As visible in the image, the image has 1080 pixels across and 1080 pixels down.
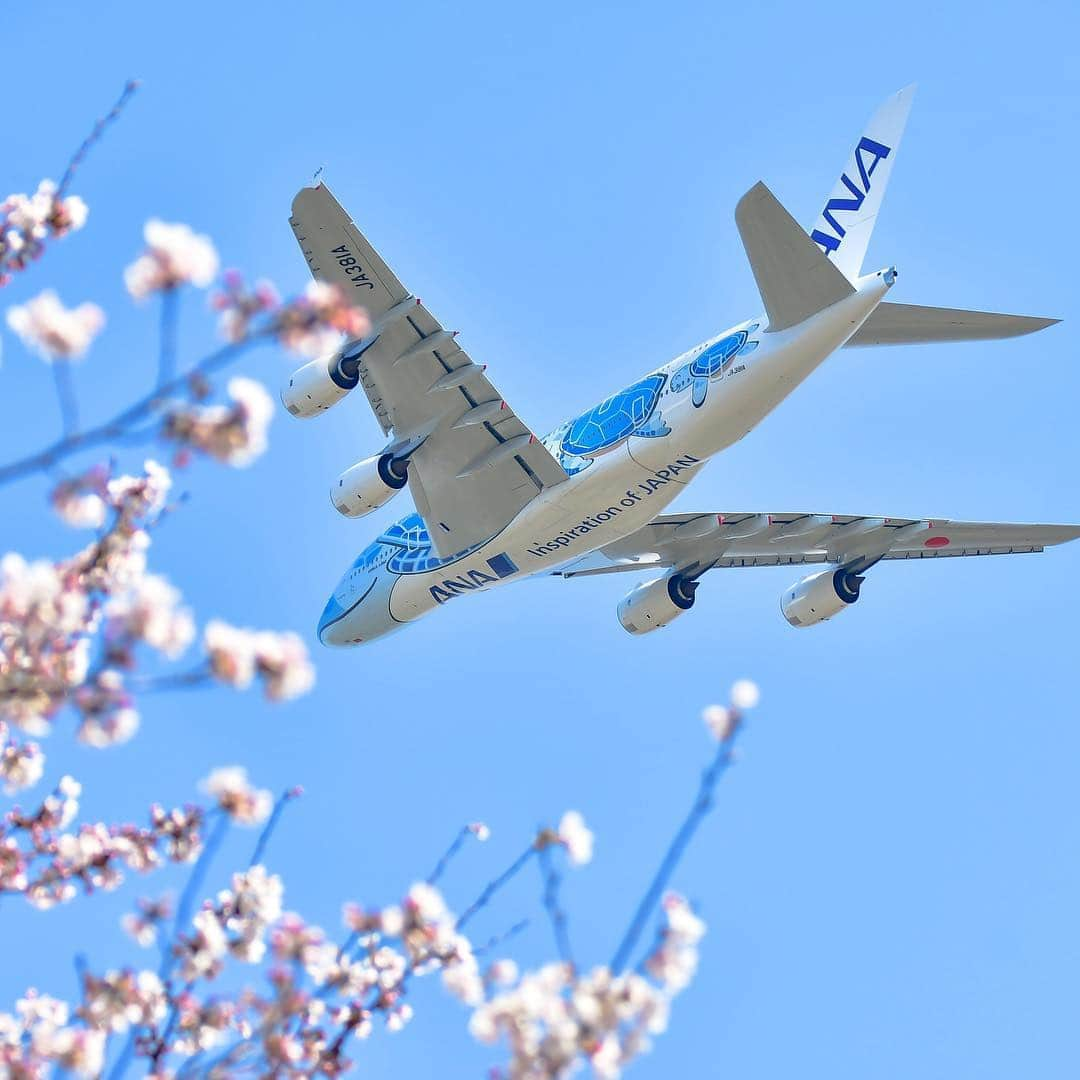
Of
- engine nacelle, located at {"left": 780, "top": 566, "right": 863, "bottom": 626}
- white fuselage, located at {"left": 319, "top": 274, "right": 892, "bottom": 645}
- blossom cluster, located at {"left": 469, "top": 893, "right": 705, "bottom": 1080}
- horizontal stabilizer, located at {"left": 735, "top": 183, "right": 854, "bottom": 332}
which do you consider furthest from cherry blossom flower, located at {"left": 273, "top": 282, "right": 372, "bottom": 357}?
engine nacelle, located at {"left": 780, "top": 566, "right": 863, "bottom": 626}

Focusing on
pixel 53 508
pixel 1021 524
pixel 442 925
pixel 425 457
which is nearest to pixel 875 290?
pixel 425 457

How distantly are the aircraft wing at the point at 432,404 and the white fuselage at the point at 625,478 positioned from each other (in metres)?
0.43

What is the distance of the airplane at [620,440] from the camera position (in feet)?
64.8

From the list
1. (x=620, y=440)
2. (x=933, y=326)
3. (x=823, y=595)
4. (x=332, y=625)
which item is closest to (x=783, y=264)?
(x=933, y=326)

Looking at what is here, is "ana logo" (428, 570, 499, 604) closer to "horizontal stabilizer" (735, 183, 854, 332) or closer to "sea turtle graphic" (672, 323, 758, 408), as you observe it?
"sea turtle graphic" (672, 323, 758, 408)

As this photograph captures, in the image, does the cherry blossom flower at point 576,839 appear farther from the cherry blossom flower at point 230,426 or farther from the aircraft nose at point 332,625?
the aircraft nose at point 332,625

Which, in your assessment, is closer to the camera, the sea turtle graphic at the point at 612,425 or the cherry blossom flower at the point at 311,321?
the cherry blossom flower at the point at 311,321

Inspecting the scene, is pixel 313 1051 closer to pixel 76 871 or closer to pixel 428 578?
pixel 76 871

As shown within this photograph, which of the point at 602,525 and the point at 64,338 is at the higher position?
the point at 602,525

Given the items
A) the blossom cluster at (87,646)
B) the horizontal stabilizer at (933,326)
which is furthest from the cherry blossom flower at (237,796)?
the horizontal stabilizer at (933,326)

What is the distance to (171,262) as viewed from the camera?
16.3 feet

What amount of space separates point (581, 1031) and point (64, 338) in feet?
10.3

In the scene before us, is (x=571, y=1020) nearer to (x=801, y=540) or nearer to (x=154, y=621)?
(x=154, y=621)

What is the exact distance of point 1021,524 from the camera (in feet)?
85.9
